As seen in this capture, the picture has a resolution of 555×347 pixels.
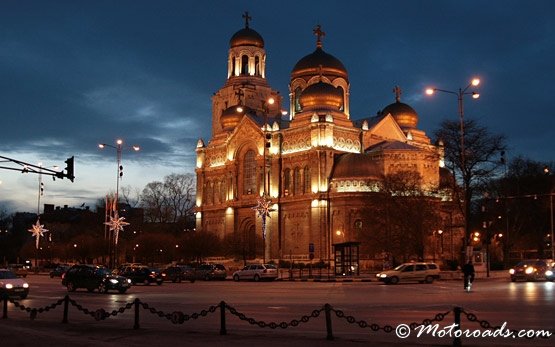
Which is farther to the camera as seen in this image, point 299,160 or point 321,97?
point 321,97

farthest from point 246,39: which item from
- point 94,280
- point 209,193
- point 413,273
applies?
point 94,280

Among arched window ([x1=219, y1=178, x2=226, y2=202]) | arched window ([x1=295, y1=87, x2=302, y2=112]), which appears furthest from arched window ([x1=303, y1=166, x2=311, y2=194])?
arched window ([x1=219, y1=178, x2=226, y2=202])

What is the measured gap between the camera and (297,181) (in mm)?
86250

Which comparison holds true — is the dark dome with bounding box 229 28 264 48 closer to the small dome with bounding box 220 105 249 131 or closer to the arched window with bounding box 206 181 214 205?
the small dome with bounding box 220 105 249 131

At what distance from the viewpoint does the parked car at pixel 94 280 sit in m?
38.6

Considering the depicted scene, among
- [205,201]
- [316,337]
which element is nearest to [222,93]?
[205,201]

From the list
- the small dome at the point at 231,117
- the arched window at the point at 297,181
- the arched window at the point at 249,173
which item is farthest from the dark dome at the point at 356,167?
the small dome at the point at 231,117

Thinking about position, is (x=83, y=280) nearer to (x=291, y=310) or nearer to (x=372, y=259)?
(x=291, y=310)

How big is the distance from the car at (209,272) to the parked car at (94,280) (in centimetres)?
2167

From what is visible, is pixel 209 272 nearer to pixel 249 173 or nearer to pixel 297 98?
pixel 249 173

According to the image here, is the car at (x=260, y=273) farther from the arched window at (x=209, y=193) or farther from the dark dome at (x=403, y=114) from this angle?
the dark dome at (x=403, y=114)

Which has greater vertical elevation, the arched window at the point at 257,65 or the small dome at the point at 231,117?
the arched window at the point at 257,65

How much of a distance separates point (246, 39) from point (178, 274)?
53.0m

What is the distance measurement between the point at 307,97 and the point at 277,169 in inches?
371
